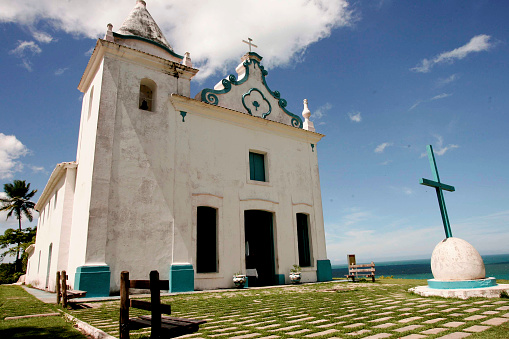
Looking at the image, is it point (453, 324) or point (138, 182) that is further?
point (138, 182)

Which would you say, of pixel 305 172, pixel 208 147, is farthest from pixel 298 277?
pixel 208 147

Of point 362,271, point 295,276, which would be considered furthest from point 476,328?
point 362,271

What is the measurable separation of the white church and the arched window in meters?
0.05

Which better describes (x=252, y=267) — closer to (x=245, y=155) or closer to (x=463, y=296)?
(x=245, y=155)

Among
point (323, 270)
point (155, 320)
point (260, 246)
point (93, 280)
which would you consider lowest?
point (155, 320)

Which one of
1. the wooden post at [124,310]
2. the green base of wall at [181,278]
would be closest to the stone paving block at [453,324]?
the wooden post at [124,310]

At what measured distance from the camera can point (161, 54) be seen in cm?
1298

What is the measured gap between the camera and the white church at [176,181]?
1032 centimetres

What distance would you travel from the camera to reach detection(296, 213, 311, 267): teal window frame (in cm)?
1471

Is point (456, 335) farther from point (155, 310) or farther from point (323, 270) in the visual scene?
point (323, 270)

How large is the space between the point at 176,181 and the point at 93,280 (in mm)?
3904

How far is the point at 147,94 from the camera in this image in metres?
13.4

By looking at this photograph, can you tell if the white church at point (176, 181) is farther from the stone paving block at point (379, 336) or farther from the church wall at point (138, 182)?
the stone paving block at point (379, 336)

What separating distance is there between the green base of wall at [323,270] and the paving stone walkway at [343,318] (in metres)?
7.72
